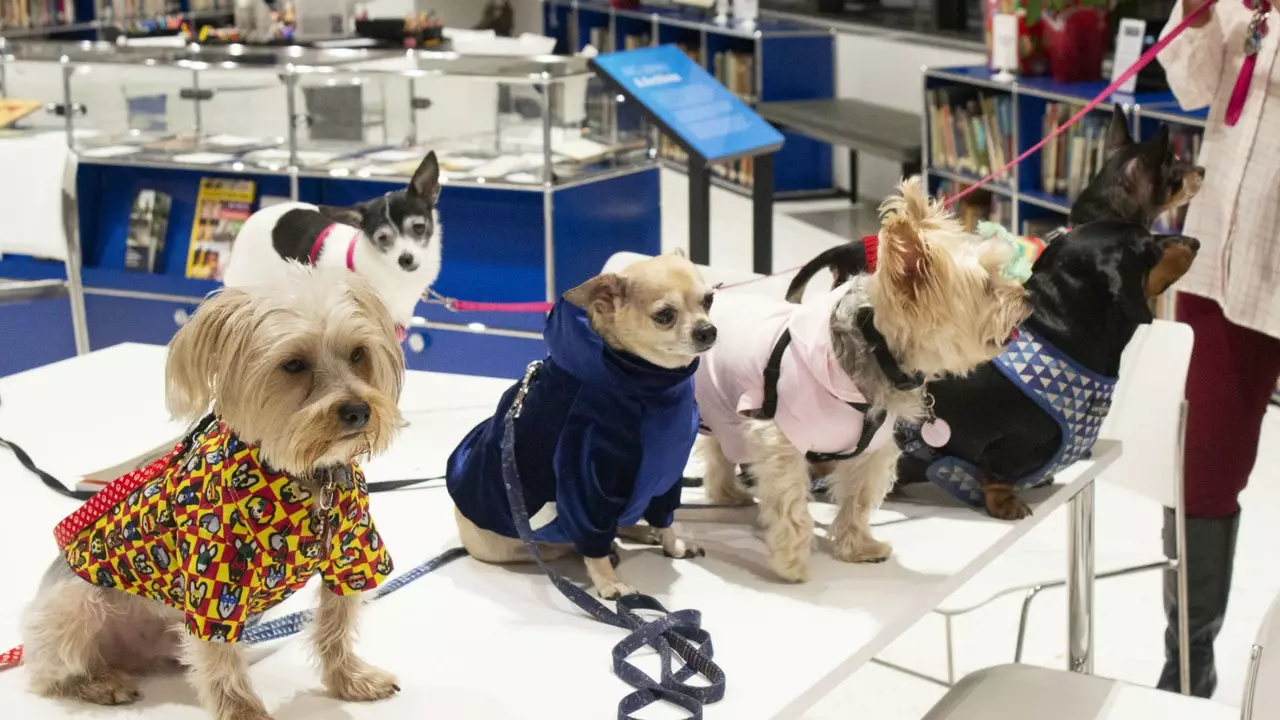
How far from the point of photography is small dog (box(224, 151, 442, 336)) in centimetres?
316

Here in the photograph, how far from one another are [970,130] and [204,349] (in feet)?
18.1

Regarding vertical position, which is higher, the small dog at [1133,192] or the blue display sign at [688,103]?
the blue display sign at [688,103]

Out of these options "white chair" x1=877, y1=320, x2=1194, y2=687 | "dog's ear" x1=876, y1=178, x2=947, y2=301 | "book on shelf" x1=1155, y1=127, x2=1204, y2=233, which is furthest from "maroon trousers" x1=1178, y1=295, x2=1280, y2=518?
"book on shelf" x1=1155, y1=127, x2=1204, y2=233

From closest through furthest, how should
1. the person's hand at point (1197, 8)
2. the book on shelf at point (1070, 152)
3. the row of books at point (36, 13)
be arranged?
1. the person's hand at point (1197, 8)
2. the book on shelf at point (1070, 152)
3. the row of books at point (36, 13)

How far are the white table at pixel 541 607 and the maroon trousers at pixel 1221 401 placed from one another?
1.18ft

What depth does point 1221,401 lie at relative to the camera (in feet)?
8.45

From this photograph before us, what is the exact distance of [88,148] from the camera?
15.7 ft

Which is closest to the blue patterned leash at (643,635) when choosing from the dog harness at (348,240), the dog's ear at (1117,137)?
the dog's ear at (1117,137)

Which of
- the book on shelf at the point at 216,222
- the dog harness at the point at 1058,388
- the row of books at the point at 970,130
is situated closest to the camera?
the dog harness at the point at 1058,388

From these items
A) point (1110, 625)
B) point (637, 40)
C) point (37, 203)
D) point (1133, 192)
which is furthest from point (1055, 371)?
point (637, 40)

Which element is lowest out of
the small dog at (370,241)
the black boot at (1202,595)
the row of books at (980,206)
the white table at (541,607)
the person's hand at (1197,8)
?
the black boot at (1202,595)

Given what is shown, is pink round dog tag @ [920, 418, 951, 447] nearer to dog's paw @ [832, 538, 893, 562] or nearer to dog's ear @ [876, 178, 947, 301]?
dog's paw @ [832, 538, 893, 562]

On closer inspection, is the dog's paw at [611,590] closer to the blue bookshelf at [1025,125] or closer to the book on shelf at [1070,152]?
the blue bookshelf at [1025,125]

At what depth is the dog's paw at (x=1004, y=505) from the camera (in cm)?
204
